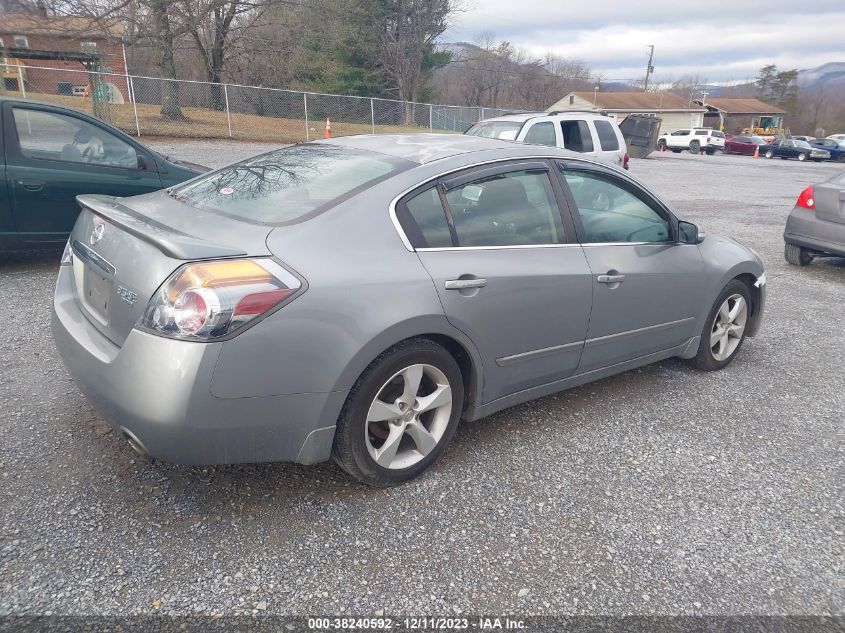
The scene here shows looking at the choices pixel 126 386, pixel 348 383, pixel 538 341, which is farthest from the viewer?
pixel 538 341

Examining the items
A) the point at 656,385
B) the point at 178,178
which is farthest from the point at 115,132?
the point at 656,385

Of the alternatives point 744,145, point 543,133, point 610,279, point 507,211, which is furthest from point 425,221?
point 744,145

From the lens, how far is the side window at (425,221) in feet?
8.80

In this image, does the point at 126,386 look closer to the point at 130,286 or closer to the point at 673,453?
the point at 130,286

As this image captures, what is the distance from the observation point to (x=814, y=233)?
23.5 feet

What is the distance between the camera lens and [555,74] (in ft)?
241

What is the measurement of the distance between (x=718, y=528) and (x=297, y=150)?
2850 millimetres

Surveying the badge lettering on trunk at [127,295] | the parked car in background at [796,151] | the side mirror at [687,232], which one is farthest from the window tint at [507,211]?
the parked car in background at [796,151]

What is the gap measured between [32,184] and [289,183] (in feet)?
12.2

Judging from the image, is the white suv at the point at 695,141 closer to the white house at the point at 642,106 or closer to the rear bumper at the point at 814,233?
the white house at the point at 642,106

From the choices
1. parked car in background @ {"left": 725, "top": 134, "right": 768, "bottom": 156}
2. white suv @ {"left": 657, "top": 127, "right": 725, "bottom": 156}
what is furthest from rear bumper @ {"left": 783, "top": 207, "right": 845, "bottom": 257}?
parked car in background @ {"left": 725, "top": 134, "right": 768, "bottom": 156}

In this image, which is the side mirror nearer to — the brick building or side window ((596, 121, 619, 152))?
side window ((596, 121, 619, 152))

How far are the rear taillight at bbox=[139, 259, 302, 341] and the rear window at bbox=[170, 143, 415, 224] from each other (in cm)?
40

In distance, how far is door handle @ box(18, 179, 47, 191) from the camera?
17.5 ft
